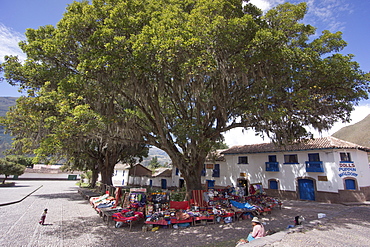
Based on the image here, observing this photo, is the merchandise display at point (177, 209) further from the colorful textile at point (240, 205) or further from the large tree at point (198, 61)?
the large tree at point (198, 61)

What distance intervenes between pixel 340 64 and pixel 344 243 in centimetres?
724

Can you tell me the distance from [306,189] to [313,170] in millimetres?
2012

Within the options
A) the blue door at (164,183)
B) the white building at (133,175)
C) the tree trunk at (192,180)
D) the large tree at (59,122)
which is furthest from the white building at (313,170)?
the white building at (133,175)

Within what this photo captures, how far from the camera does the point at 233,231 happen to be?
857 centimetres

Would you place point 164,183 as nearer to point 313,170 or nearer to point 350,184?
point 313,170

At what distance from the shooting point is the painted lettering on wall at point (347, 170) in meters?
16.1

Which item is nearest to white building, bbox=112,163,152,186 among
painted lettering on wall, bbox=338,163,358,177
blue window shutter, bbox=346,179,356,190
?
painted lettering on wall, bbox=338,163,358,177

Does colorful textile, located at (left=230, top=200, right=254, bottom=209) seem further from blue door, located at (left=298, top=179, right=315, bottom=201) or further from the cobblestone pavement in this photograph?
blue door, located at (left=298, top=179, right=315, bottom=201)

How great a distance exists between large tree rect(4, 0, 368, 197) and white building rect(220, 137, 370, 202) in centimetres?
603

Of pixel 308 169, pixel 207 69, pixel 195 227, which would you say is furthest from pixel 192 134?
pixel 308 169

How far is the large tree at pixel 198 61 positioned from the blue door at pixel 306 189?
8496 mm

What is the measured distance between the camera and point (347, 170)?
1616 centimetres

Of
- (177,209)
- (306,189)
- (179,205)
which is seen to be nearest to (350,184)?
(306,189)

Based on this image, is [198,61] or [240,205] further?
[240,205]
